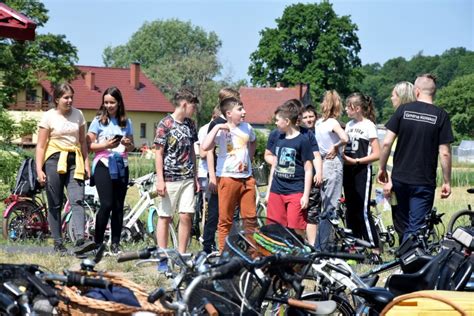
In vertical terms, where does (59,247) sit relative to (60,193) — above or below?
below

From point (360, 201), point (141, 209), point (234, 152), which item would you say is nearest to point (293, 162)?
point (234, 152)

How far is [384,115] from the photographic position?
12069cm

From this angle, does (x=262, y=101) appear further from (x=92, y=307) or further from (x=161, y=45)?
(x=92, y=307)

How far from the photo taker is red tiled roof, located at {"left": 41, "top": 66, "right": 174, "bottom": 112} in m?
89.4

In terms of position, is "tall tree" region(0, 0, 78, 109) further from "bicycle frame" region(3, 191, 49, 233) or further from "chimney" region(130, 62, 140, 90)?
"bicycle frame" region(3, 191, 49, 233)

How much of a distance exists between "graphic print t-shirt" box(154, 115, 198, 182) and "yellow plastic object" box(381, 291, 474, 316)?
5265 millimetres

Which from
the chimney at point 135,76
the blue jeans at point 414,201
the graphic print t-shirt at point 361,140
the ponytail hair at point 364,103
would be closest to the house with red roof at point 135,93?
the chimney at point 135,76

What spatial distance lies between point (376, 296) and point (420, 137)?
448cm

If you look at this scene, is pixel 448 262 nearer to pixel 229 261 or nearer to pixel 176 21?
pixel 229 261

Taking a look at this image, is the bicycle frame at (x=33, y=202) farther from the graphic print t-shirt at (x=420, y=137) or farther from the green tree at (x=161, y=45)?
the green tree at (x=161, y=45)

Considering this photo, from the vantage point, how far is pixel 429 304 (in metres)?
5.36

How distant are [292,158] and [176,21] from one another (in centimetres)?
11395

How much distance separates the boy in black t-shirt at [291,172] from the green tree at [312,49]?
7511 centimetres

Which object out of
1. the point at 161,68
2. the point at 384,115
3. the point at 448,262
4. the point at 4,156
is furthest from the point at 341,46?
the point at 448,262
